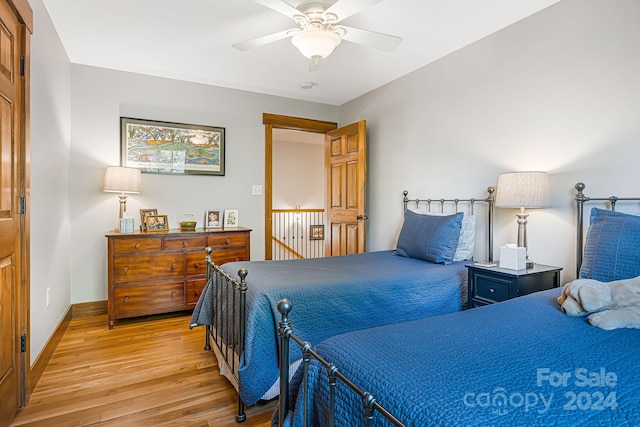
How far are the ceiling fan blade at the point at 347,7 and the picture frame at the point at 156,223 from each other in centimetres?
258

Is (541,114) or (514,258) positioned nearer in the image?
(514,258)

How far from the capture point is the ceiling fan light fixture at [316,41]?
226cm

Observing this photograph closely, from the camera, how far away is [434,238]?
2787 mm

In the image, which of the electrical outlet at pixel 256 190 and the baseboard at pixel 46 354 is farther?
the electrical outlet at pixel 256 190

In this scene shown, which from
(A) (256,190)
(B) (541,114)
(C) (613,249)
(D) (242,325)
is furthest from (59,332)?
(B) (541,114)

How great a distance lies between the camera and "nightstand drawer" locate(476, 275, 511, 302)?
220cm

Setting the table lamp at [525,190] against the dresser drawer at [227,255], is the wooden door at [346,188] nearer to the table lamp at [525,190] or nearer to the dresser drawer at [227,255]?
the dresser drawer at [227,255]

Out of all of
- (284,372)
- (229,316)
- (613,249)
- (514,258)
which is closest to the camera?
(284,372)

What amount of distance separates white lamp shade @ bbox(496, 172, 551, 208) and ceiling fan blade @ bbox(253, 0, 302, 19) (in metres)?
1.75

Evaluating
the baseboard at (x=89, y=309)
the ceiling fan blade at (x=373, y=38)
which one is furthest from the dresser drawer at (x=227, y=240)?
the ceiling fan blade at (x=373, y=38)

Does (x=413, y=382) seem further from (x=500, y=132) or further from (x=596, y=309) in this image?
(x=500, y=132)

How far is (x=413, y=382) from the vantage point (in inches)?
35.5

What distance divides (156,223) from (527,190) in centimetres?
330

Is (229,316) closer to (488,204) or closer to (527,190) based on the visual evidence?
(527,190)
